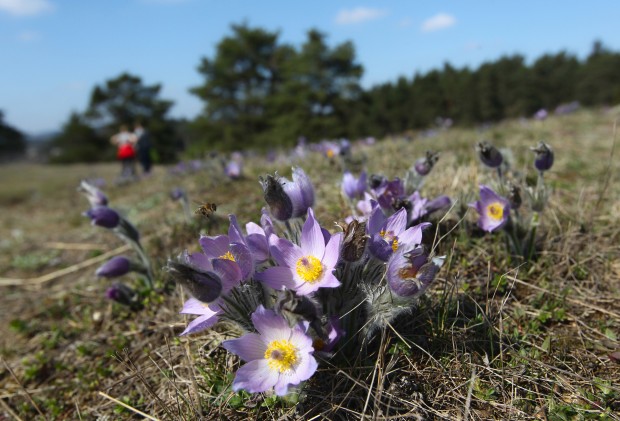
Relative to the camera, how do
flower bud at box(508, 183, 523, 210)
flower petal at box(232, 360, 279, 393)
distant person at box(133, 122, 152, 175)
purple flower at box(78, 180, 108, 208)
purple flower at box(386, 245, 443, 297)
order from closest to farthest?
flower petal at box(232, 360, 279, 393) < purple flower at box(386, 245, 443, 297) < flower bud at box(508, 183, 523, 210) < purple flower at box(78, 180, 108, 208) < distant person at box(133, 122, 152, 175)

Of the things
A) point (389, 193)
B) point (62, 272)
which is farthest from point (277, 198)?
point (62, 272)

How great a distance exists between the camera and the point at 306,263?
1438 mm

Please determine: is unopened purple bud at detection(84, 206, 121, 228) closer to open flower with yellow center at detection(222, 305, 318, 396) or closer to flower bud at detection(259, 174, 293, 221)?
flower bud at detection(259, 174, 293, 221)

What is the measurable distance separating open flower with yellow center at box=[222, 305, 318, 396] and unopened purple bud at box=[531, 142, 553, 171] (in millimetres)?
1525

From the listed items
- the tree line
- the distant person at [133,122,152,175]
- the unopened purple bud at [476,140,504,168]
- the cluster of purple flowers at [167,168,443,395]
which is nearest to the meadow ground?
the cluster of purple flowers at [167,168,443,395]

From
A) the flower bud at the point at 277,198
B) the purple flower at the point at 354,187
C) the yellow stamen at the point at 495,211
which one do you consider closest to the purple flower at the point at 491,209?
the yellow stamen at the point at 495,211

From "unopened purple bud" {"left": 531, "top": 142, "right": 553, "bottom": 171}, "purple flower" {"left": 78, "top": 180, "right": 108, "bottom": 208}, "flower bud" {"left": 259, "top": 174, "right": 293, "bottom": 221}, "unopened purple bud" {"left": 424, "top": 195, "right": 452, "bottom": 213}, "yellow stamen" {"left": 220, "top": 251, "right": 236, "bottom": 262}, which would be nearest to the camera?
"yellow stamen" {"left": 220, "top": 251, "right": 236, "bottom": 262}

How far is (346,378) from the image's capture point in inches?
60.1

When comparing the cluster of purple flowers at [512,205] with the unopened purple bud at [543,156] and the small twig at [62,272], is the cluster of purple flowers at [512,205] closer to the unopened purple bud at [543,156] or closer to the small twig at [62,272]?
the unopened purple bud at [543,156]

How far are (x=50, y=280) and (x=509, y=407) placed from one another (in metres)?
3.97

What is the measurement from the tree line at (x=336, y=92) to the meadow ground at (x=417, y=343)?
29.9m

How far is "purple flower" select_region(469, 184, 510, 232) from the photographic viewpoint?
2035mm

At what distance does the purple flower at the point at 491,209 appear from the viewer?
2035 mm

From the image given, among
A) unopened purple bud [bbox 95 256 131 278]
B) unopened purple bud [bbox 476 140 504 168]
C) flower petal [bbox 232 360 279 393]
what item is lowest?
flower petal [bbox 232 360 279 393]
